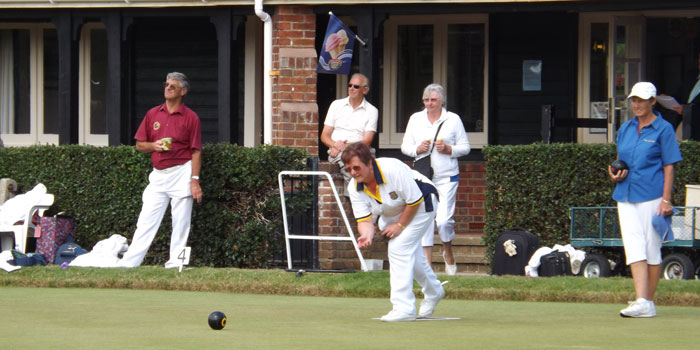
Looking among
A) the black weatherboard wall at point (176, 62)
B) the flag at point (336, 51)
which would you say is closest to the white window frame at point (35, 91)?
the black weatherboard wall at point (176, 62)

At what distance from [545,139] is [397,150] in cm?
256

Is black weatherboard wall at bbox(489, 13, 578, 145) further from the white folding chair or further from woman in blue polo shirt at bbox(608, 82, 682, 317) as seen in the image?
woman in blue polo shirt at bbox(608, 82, 682, 317)

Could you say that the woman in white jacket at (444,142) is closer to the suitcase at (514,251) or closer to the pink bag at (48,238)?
the suitcase at (514,251)

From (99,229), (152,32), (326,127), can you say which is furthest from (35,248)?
(152,32)

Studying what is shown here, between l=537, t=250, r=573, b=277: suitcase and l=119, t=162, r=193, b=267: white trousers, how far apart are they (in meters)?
3.55

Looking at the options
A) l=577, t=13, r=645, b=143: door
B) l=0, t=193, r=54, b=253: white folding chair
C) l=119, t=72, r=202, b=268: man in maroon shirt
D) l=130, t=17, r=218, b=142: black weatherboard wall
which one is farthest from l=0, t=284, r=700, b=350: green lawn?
l=130, t=17, r=218, b=142: black weatherboard wall

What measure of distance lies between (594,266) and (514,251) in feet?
2.61

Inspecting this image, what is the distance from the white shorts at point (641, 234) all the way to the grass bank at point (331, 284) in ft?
3.93

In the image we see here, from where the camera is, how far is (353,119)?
12562 mm

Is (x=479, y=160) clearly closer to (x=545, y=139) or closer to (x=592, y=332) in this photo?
(x=545, y=139)

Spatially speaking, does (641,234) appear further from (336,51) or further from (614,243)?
(336,51)

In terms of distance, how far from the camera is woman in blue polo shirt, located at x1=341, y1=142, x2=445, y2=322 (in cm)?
798

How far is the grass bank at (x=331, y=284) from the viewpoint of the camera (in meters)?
10.0

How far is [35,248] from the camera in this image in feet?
44.5
